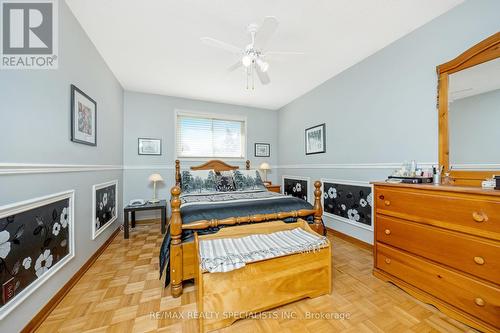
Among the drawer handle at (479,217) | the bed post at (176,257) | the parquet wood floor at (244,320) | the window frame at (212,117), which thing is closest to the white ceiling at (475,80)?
the drawer handle at (479,217)

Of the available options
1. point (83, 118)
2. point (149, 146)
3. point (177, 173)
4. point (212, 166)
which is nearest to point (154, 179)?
point (177, 173)

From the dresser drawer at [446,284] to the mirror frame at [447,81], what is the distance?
0.79 metres

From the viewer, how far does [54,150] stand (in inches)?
61.0

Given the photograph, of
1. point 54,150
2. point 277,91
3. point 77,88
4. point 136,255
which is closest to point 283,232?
point 136,255

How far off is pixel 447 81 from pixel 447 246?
151 centimetres

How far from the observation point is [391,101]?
7.52 feet

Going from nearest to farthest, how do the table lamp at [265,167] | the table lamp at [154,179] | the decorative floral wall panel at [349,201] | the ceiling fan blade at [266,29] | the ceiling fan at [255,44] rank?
1. the ceiling fan blade at [266,29]
2. the ceiling fan at [255,44]
3. the decorative floral wall panel at [349,201]
4. the table lamp at [154,179]
5. the table lamp at [265,167]

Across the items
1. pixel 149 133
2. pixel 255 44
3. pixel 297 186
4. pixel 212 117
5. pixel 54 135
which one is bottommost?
pixel 297 186

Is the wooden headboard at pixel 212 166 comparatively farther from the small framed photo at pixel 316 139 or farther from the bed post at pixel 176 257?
the bed post at pixel 176 257

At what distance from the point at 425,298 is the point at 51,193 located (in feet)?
10.3

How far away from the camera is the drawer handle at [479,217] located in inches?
49.3

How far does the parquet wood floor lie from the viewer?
1.34 meters

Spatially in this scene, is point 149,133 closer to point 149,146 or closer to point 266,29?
point 149,146

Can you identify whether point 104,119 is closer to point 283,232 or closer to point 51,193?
point 51,193
